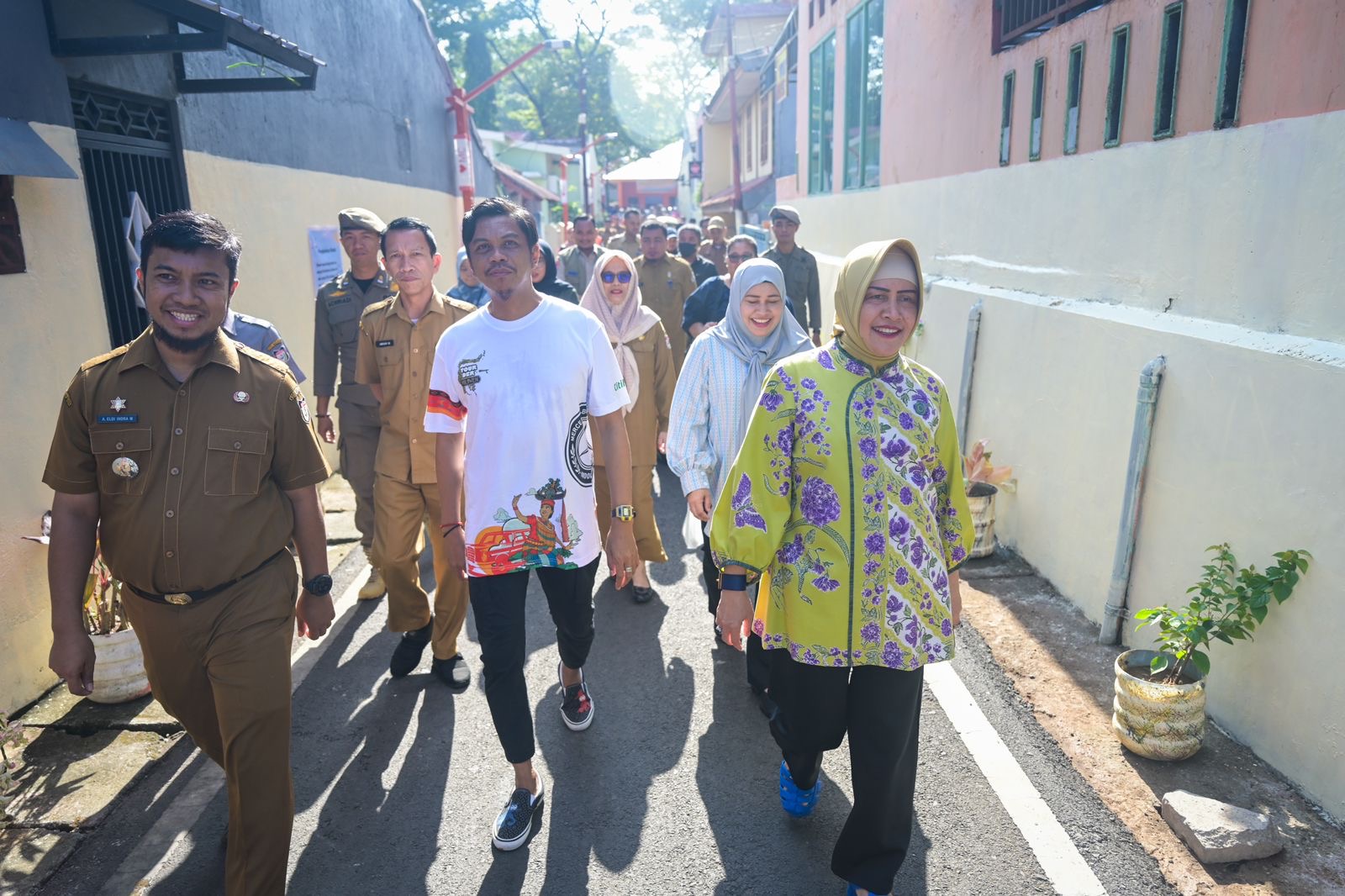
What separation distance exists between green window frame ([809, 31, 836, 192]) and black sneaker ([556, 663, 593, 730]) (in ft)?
34.9

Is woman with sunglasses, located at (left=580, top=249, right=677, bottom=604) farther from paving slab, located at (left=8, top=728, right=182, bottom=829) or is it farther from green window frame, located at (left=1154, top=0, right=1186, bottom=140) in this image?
green window frame, located at (left=1154, top=0, right=1186, bottom=140)

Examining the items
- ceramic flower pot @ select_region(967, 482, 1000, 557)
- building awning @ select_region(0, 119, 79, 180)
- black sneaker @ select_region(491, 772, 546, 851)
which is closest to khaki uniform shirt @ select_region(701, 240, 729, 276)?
ceramic flower pot @ select_region(967, 482, 1000, 557)

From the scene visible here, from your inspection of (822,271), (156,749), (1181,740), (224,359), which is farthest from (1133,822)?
(822,271)

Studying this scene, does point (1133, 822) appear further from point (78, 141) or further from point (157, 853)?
point (78, 141)

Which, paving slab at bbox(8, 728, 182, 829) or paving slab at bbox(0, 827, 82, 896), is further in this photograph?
paving slab at bbox(8, 728, 182, 829)

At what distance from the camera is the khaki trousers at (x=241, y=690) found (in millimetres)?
2775

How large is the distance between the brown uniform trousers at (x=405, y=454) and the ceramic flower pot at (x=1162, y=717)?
2.84 meters

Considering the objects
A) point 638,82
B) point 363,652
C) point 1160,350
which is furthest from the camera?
point 638,82

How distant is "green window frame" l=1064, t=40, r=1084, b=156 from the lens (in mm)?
5320

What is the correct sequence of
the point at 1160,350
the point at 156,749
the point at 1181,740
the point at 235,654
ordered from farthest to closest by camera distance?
1. the point at 1160,350
2. the point at 156,749
3. the point at 1181,740
4. the point at 235,654

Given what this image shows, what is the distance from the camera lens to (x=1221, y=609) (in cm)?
371

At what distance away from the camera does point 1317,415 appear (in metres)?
3.32

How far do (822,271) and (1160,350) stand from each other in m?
9.37

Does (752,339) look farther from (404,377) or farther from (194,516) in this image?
(194,516)
